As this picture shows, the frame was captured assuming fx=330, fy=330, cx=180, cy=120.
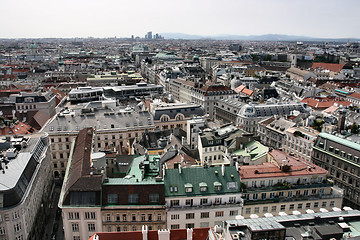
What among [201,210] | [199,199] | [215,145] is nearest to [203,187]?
[199,199]

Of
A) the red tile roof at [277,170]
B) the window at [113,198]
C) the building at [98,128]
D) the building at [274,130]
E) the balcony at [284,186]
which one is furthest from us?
the building at [274,130]

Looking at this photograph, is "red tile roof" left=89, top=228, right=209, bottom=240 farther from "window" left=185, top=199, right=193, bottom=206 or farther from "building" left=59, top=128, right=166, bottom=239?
"window" left=185, top=199, right=193, bottom=206

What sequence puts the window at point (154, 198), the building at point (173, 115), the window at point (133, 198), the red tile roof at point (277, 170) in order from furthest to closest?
the building at point (173, 115) < the red tile roof at point (277, 170) < the window at point (154, 198) < the window at point (133, 198)

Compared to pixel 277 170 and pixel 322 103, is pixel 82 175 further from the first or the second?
pixel 322 103

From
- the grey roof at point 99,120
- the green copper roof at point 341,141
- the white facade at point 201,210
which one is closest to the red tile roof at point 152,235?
the white facade at point 201,210

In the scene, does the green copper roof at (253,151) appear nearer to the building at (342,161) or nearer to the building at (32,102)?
the building at (342,161)

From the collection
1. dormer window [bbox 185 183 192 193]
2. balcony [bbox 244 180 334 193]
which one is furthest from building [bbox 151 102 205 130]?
balcony [bbox 244 180 334 193]
